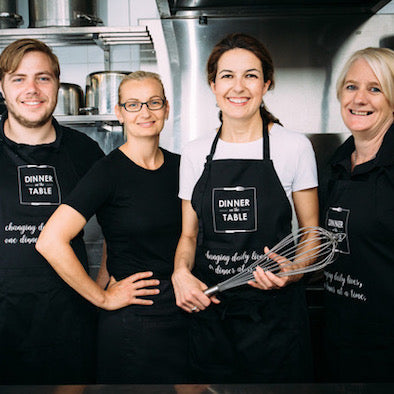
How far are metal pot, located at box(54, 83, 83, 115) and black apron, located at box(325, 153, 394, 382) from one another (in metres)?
1.22

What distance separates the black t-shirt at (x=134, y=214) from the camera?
1403 mm

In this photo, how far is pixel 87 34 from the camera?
2.04 m

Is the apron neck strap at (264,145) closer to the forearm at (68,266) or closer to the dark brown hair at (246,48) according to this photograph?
the dark brown hair at (246,48)

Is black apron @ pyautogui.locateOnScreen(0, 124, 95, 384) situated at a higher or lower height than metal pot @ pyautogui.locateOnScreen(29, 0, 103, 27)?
lower

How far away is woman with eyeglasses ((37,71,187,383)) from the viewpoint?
4.54 feet

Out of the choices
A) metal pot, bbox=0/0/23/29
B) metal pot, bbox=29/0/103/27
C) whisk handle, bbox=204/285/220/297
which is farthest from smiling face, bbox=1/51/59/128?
whisk handle, bbox=204/285/220/297

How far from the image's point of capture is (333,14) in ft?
6.96

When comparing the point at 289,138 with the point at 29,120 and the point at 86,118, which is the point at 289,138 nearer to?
the point at 29,120

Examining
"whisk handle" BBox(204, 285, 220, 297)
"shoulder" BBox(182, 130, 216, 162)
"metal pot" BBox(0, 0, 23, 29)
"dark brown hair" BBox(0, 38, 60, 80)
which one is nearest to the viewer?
"whisk handle" BBox(204, 285, 220, 297)

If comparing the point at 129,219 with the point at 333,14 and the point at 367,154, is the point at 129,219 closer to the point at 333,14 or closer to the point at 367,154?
the point at 367,154

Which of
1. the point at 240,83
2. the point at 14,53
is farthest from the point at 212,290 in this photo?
the point at 14,53

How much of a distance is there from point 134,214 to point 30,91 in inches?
21.4

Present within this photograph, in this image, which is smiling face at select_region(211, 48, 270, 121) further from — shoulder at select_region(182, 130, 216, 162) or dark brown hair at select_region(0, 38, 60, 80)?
dark brown hair at select_region(0, 38, 60, 80)

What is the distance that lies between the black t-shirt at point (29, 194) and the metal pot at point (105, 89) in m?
0.44
